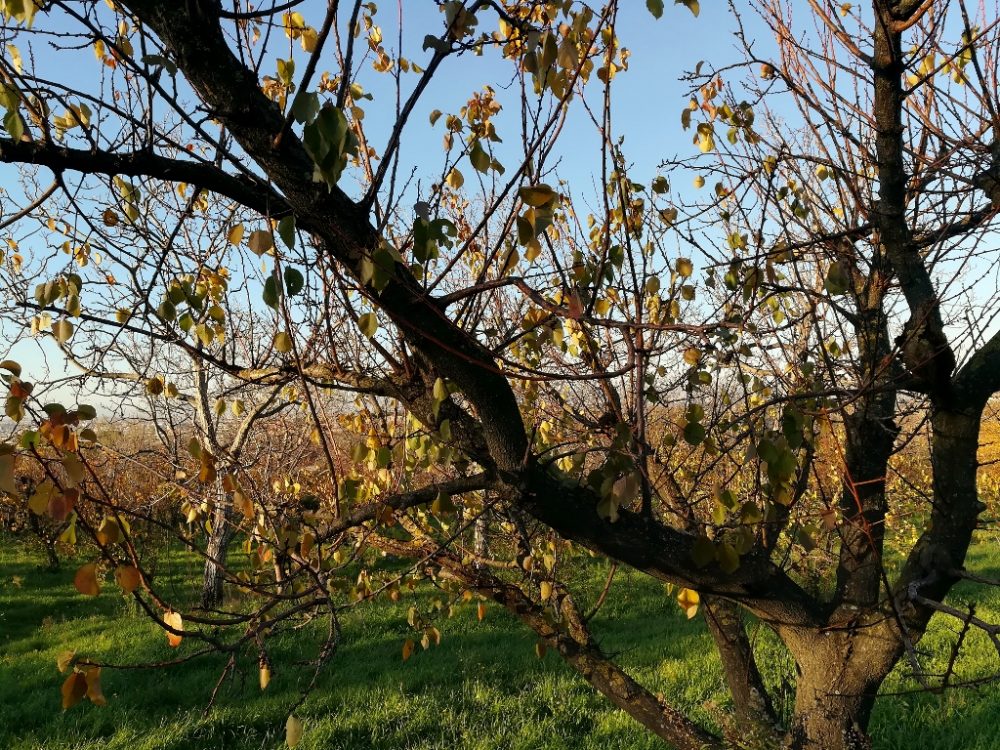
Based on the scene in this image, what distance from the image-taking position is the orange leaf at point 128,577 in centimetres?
153

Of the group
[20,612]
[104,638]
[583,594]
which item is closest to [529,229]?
→ [583,594]

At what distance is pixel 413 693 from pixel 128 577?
5302 mm

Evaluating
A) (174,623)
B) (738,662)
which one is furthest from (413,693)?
(174,623)

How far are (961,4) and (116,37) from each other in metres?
2.75

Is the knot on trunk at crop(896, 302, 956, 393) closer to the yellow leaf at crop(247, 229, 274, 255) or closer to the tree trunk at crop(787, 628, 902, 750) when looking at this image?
the tree trunk at crop(787, 628, 902, 750)

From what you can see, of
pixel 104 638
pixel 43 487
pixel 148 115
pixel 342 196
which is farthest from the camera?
pixel 104 638

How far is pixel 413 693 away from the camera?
622 centimetres

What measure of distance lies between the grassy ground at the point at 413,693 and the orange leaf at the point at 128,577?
269cm

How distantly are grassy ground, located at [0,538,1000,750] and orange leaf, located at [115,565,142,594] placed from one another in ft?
8.82

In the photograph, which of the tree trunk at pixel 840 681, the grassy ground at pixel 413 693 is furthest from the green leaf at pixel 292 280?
the grassy ground at pixel 413 693

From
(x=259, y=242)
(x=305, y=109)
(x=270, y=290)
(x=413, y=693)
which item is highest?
(x=305, y=109)

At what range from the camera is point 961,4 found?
219 centimetres

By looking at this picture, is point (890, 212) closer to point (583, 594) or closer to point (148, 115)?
point (148, 115)

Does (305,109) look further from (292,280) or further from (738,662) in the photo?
(738,662)
